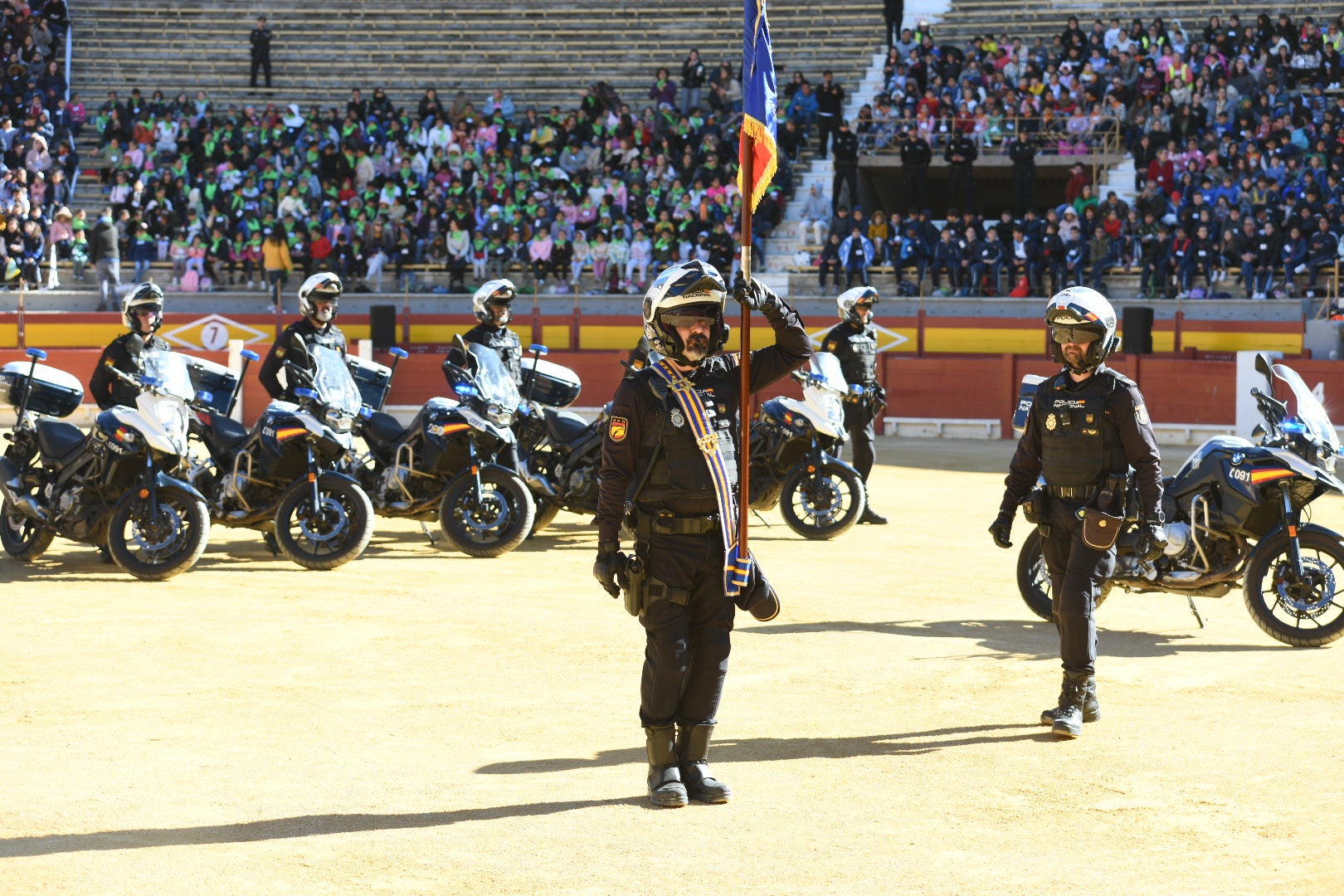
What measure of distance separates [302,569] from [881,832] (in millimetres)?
6852

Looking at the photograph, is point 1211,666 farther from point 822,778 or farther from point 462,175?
point 462,175

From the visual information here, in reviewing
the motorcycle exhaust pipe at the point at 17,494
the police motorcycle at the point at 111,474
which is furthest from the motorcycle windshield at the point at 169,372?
the motorcycle exhaust pipe at the point at 17,494

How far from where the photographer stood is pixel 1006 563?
1251 centimetres

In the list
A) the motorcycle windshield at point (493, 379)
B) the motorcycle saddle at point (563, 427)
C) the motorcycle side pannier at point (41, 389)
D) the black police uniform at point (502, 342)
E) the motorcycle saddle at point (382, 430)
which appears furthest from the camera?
the motorcycle saddle at point (563, 427)

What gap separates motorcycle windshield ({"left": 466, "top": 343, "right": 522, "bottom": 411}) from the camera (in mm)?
12516

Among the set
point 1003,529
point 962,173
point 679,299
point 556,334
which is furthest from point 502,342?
point 962,173

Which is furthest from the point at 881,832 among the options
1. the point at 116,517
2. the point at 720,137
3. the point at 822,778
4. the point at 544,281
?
the point at 720,137

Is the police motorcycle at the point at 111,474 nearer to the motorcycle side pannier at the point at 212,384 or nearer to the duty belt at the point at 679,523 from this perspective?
the motorcycle side pannier at the point at 212,384

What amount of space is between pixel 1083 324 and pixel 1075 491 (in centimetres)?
75

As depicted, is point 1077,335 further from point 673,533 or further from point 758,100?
point 673,533

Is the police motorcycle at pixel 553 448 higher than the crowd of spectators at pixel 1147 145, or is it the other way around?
the crowd of spectators at pixel 1147 145

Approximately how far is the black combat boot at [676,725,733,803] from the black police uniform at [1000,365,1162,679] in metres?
1.94

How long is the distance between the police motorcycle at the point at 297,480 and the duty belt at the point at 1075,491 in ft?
17.7

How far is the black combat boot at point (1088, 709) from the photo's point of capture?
7.44 m
